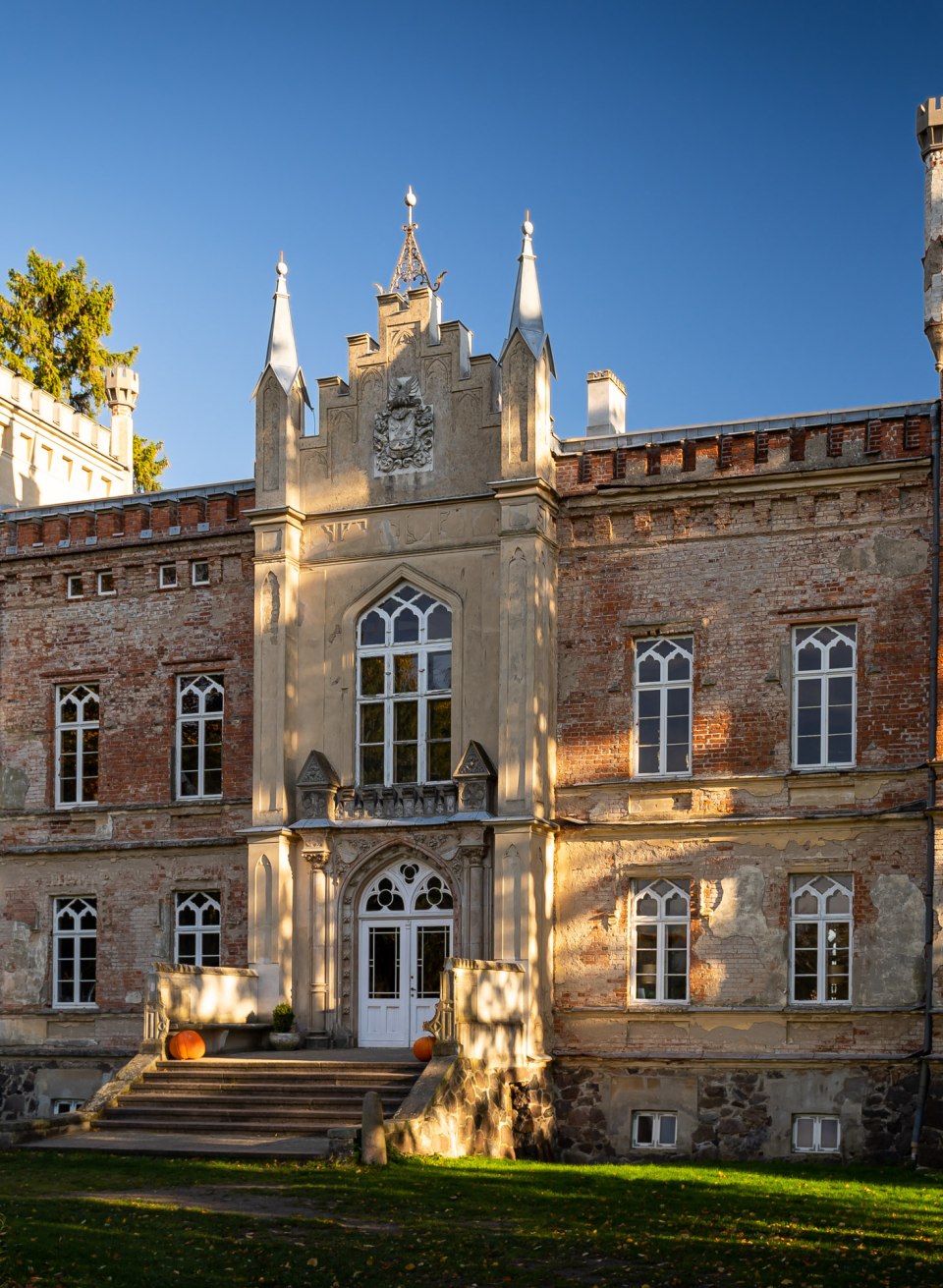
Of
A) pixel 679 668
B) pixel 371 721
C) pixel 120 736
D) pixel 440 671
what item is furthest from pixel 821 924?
pixel 120 736

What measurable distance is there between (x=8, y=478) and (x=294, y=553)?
28.4 ft

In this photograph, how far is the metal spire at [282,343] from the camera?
1075 inches

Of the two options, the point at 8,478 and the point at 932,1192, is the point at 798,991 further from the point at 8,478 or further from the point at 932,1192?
the point at 8,478

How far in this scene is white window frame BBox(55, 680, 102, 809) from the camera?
28625 mm

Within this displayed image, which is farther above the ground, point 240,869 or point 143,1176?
point 240,869

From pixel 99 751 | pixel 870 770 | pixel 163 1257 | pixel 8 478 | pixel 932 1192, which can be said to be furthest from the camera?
pixel 8 478

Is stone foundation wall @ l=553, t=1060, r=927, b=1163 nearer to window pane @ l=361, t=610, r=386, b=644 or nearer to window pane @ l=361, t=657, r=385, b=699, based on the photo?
window pane @ l=361, t=657, r=385, b=699

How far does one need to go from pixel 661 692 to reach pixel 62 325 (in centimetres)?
2318

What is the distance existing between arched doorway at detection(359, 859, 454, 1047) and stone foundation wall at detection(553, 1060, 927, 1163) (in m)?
2.22

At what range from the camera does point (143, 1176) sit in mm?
19016

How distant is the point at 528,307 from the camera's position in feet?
85.1

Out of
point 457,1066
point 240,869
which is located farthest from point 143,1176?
point 240,869

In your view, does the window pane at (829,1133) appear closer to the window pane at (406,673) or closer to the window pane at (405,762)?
the window pane at (405,762)

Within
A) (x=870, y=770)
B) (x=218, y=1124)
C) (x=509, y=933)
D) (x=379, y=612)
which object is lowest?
(x=218, y=1124)
